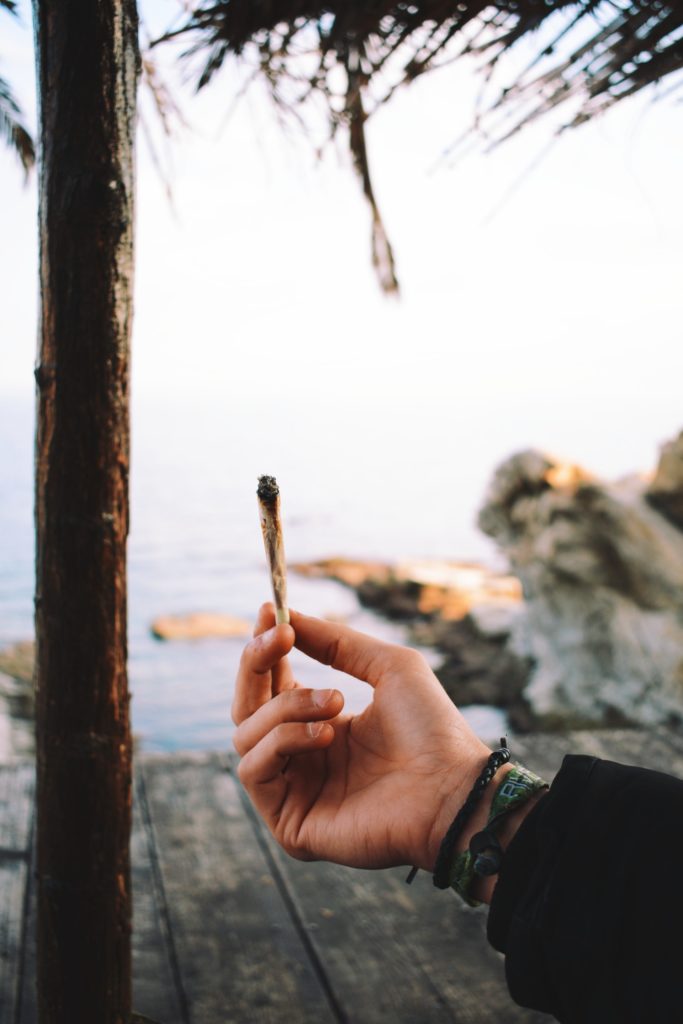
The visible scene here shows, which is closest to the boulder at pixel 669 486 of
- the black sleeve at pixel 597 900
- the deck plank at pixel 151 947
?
the deck plank at pixel 151 947

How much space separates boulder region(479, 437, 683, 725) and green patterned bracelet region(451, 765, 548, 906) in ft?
13.2

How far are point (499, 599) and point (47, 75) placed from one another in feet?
33.6

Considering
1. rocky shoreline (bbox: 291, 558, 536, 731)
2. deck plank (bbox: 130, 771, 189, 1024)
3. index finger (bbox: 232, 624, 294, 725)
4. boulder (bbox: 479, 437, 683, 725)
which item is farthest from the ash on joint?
rocky shoreline (bbox: 291, 558, 536, 731)

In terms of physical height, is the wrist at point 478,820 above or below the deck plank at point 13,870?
above

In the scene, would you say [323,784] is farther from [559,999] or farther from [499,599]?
[499,599]

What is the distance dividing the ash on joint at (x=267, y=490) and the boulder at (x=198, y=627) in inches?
358

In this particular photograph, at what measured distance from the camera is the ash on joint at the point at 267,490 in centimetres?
106

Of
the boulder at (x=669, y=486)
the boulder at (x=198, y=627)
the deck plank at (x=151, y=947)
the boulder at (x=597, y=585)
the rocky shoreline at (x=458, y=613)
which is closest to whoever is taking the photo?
the deck plank at (x=151, y=947)

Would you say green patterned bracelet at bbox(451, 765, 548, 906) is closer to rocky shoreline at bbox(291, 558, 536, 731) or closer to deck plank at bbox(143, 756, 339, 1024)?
deck plank at bbox(143, 756, 339, 1024)

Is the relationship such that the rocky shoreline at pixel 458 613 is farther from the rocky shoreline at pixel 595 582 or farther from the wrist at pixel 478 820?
the wrist at pixel 478 820

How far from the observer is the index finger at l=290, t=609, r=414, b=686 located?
51.7 inches

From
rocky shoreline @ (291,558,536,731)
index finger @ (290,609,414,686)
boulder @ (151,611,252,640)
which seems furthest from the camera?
boulder @ (151,611,252,640)

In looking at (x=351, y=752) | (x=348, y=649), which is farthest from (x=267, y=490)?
(x=351, y=752)

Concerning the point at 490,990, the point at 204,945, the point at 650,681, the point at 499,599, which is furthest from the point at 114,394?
the point at 499,599
